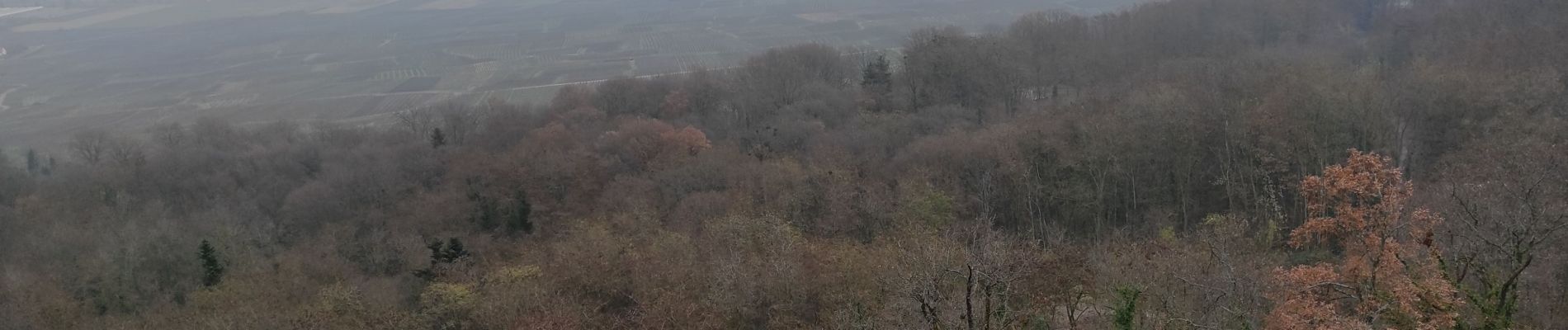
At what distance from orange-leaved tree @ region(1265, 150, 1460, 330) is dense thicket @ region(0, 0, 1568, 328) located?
11cm

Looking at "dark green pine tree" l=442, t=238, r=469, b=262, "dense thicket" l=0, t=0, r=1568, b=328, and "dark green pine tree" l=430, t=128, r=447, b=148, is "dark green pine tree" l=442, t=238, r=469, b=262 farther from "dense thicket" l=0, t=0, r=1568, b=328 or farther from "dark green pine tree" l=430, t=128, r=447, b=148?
"dark green pine tree" l=430, t=128, r=447, b=148

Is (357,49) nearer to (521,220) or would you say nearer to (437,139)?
(437,139)

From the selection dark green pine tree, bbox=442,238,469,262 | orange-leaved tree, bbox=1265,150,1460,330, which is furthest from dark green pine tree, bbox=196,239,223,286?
orange-leaved tree, bbox=1265,150,1460,330

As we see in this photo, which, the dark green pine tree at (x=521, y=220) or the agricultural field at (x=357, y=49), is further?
the agricultural field at (x=357, y=49)

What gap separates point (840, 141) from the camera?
45969 millimetres

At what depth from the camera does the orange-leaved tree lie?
15.6 metres

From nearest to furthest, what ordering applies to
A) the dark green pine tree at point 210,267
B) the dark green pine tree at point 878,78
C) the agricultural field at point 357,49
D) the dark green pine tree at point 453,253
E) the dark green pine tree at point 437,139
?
the dark green pine tree at point 453,253
the dark green pine tree at point 210,267
the dark green pine tree at point 437,139
the dark green pine tree at point 878,78
the agricultural field at point 357,49

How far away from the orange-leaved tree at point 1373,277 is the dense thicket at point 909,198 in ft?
0.35

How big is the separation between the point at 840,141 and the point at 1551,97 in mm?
29062

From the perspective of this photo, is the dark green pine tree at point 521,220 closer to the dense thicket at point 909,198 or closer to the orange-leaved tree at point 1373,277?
the dense thicket at point 909,198

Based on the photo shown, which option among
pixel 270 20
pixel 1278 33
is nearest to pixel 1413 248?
pixel 1278 33

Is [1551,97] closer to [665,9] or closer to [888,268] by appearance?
[888,268]

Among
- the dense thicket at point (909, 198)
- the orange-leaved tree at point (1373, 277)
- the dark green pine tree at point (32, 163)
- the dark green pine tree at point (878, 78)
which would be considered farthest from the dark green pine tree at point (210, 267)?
the dark green pine tree at point (878, 78)

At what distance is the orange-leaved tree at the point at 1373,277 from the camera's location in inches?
616
